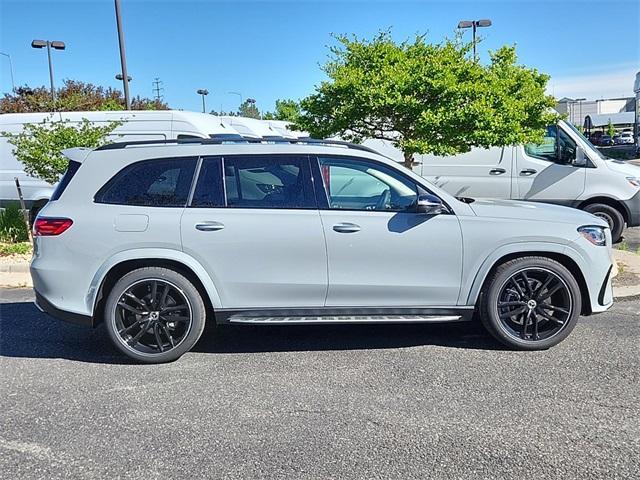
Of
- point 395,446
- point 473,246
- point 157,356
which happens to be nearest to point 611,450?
point 395,446

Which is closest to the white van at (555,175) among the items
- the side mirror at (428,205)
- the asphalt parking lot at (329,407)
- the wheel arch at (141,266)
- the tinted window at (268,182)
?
the asphalt parking lot at (329,407)

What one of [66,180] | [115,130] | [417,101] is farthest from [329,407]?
[115,130]

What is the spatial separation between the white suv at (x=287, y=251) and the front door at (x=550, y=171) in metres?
5.20

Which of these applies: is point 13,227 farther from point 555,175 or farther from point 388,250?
point 555,175

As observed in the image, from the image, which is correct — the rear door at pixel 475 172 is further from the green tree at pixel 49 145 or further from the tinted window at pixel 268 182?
the tinted window at pixel 268 182

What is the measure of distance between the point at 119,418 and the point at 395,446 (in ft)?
5.71

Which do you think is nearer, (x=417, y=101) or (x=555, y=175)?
(x=417, y=101)

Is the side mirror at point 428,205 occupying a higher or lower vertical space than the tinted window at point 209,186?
lower

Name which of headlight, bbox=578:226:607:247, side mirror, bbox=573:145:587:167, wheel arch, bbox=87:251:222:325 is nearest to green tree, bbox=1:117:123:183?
wheel arch, bbox=87:251:222:325

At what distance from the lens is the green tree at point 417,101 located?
288 inches

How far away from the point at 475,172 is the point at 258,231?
22.2 ft

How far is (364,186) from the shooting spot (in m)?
4.77

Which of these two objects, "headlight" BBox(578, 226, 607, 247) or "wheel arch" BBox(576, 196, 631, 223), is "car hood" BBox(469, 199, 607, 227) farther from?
"wheel arch" BBox(576, 196, 631, 223)

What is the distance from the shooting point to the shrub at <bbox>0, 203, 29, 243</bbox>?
998 cm
